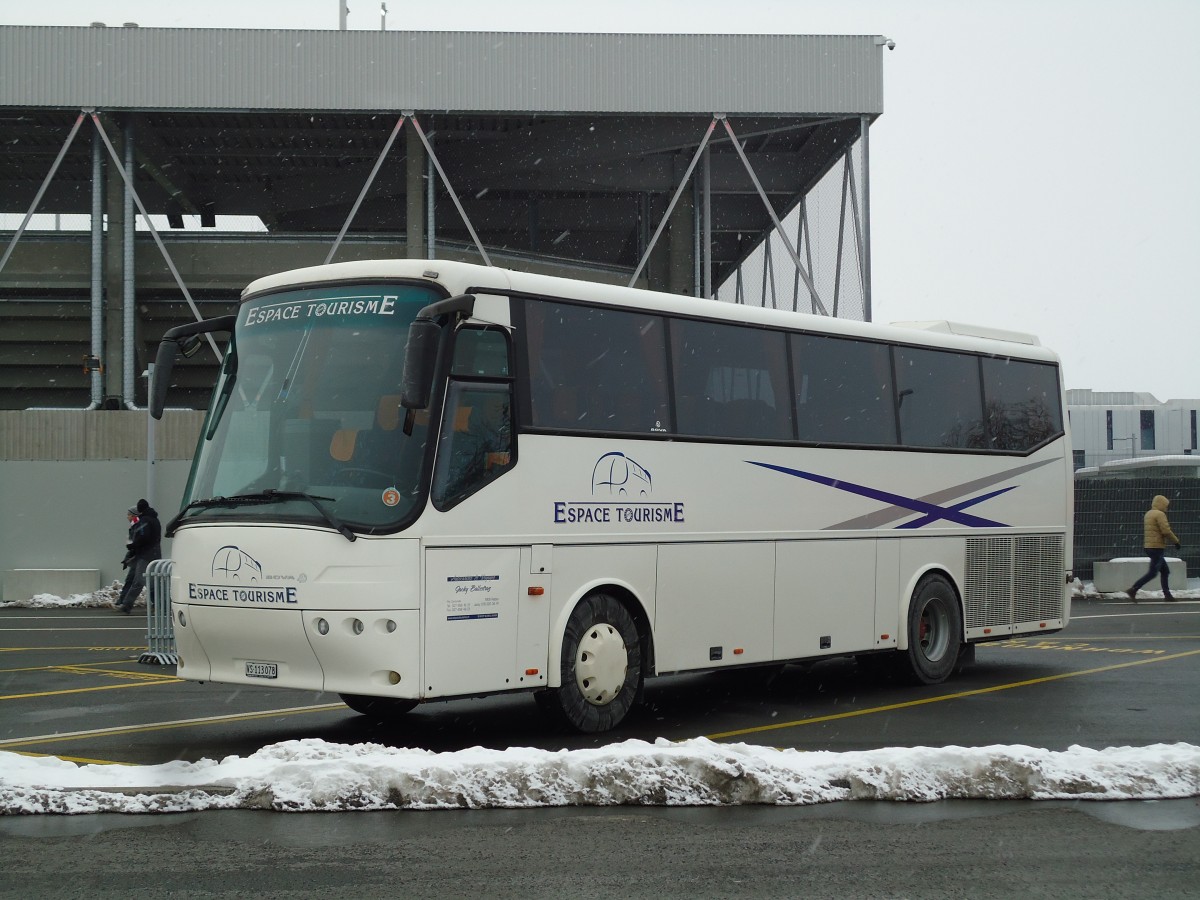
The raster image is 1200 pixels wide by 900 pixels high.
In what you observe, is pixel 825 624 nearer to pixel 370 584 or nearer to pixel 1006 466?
pixel 1006 466

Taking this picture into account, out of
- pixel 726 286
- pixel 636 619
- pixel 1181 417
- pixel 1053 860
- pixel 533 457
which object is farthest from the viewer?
pixel 1181 417

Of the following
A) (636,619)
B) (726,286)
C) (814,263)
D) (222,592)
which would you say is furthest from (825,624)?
(726,286)

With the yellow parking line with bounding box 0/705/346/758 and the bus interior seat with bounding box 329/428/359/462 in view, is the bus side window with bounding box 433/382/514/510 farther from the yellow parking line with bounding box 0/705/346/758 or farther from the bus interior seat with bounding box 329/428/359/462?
the yellow parking line with bounding box 0/705/346/758

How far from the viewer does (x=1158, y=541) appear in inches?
966

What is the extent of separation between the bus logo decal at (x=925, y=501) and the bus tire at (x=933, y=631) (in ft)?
2.07

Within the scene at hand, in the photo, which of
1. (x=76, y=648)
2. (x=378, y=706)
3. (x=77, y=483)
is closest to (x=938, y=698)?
(x=378, y=706)

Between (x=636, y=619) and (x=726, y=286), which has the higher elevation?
(x=726, y=286)

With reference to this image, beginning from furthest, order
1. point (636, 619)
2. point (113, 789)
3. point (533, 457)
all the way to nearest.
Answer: point (636, 619)
point (533, 457)
point (113, 789)

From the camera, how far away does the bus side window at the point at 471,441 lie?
9453 millimetres

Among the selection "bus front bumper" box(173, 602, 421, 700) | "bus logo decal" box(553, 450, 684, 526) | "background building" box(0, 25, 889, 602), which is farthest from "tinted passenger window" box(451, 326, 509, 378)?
"background building" box(0, 25, 889, 602)

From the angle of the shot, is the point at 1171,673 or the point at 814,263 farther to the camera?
the point at 814,263

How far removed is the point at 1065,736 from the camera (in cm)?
1022

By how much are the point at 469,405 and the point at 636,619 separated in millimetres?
2347

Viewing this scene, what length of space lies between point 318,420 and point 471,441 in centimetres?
101
